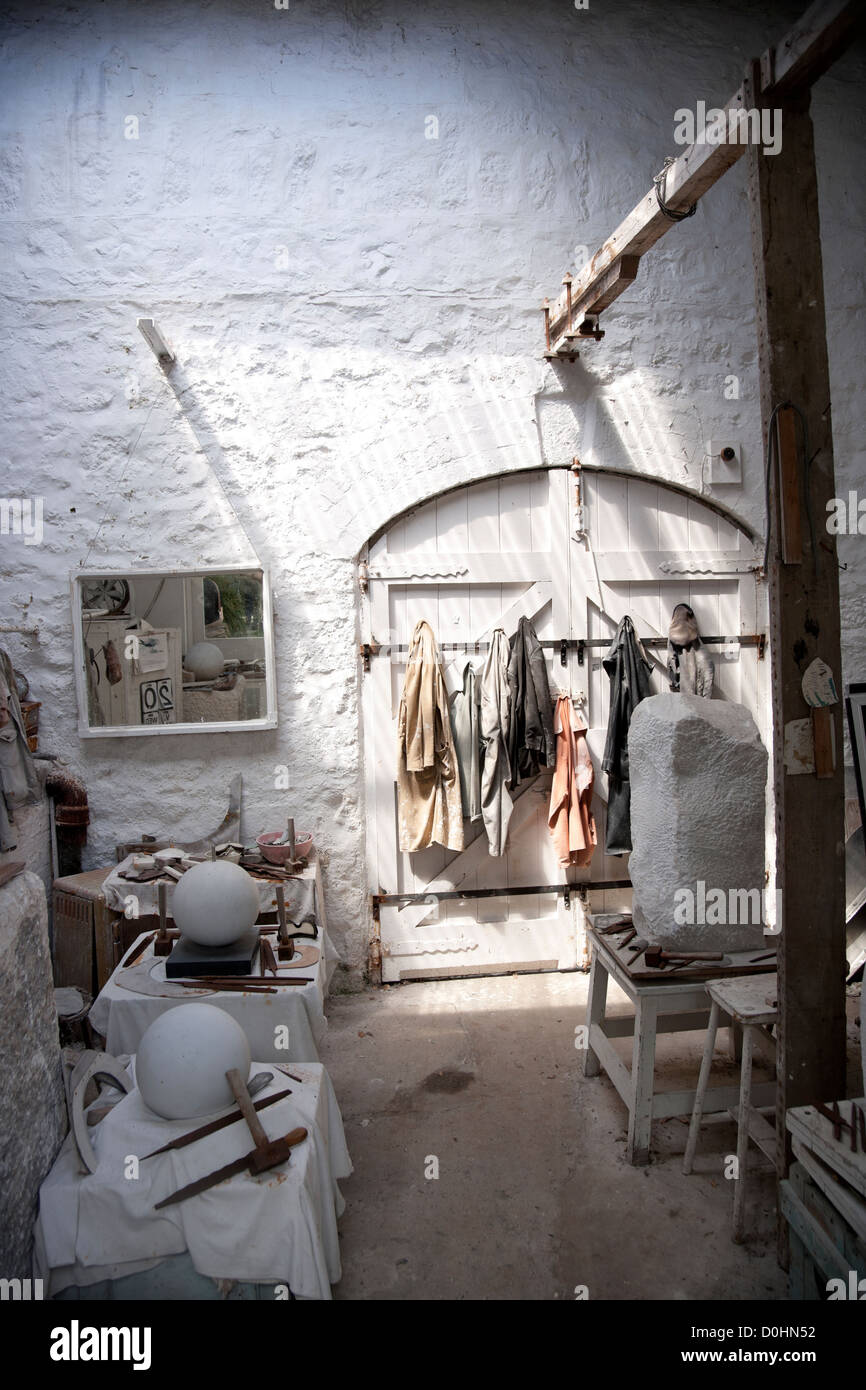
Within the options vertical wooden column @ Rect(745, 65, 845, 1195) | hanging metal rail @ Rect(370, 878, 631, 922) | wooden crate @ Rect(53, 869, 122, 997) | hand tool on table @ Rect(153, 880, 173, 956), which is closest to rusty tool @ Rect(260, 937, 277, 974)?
hand tool on table @ Rect(153, 880, 173, 956)

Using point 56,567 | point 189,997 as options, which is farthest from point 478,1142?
point 56,567

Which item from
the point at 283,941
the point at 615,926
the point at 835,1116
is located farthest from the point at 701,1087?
the point at 283,941

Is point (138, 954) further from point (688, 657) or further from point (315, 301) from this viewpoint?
point (315, 301)

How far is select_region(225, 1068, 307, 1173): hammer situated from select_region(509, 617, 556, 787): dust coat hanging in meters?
2.73

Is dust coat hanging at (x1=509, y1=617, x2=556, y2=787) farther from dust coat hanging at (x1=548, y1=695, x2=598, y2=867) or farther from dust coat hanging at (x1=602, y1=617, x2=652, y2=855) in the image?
dust coat hanging at (x1=602, y1=617, x2=652, y2=855)

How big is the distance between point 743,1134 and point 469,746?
2.51 metres

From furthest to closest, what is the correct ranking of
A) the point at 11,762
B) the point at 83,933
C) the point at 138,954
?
1. the point at 83,933
2. the point at 11,762
3. the point at 138,954

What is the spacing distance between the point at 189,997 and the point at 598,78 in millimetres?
5618

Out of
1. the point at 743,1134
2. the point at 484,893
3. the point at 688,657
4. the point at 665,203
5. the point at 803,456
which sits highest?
the point at 665,203

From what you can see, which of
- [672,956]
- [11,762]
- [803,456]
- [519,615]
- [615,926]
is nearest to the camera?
[803,456]

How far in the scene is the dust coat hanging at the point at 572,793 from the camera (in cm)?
491

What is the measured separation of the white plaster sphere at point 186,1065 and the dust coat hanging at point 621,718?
3.04 m

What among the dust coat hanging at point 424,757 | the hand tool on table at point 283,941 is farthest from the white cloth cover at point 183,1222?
the dust coat hanging at point 424,757

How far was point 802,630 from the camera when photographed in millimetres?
2748
